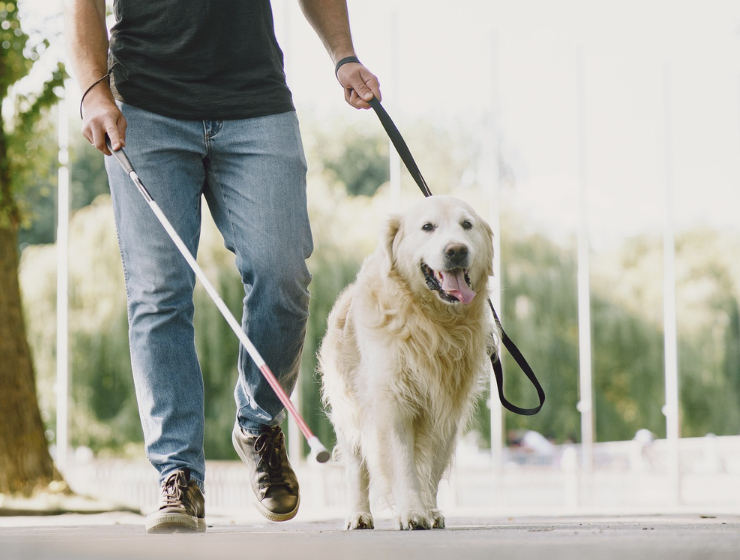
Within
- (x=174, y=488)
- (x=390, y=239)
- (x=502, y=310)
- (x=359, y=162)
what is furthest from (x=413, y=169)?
(x=359, y=162)

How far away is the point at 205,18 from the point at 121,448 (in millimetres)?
17296

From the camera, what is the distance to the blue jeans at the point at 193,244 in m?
3.84

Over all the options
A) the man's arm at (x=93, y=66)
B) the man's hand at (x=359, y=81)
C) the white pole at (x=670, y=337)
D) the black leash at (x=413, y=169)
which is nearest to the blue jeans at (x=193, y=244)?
the man's arm at (x=93, y=66)

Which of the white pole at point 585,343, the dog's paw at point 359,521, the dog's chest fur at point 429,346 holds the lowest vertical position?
the white pole at point 585,343

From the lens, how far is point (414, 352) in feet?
14.9

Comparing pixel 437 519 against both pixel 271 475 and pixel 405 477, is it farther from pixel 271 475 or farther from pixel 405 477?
pixel 271 475

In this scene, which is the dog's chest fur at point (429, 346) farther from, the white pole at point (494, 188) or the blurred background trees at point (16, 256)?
the white pole at point (494, 188)

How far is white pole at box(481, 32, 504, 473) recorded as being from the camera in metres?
22.2

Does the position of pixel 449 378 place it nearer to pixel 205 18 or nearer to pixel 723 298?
pixel 205 18

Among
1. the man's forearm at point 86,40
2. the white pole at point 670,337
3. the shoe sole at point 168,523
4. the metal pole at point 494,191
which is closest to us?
the shoe sole at point 168,523

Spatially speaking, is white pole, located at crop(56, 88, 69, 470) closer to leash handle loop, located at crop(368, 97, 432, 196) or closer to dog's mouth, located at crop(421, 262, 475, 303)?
leash handle loop, located at crop(368, 97, 432, 196)

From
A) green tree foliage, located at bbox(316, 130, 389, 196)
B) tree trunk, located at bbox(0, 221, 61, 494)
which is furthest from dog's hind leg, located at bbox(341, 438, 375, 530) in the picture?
green tree foliage, located at bbox(316, 130, 389, 196)

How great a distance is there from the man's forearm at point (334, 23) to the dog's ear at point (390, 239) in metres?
0.70

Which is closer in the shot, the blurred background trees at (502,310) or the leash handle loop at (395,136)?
the leash handle loop at (395,136)
